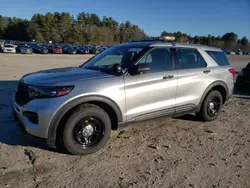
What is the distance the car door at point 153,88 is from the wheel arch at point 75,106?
23 centimetres

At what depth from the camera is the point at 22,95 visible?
12.8 ft

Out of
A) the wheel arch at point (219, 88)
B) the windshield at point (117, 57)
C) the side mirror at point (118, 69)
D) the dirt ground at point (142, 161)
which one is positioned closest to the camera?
the dirt ground at point (142, 161)

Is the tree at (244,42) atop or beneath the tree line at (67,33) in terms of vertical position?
beneath

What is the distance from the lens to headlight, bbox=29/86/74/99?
3.55 m

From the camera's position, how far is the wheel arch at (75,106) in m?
3.57

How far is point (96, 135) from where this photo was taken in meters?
4.02

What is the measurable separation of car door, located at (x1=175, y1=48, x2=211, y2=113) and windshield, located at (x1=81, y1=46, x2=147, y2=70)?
2.99ft

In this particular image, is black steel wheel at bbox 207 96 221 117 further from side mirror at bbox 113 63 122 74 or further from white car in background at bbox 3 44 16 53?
white car in background at bbox 3 44 16 53

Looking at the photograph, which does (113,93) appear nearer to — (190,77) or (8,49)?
(190,77)

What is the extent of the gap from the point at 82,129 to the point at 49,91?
2.50ft

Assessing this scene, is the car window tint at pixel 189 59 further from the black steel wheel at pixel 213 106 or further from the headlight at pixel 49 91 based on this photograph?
the headlight at pixel 49 91

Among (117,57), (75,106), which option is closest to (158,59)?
(117,57)

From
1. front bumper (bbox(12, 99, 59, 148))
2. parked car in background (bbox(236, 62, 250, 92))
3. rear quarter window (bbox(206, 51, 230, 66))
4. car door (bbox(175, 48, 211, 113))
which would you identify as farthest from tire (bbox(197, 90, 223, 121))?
parked car in background (bbox(236, 62, 250, 92))

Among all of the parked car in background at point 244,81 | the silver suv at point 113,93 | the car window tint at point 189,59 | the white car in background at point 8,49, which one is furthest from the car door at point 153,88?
the white car in background at point 8,49
